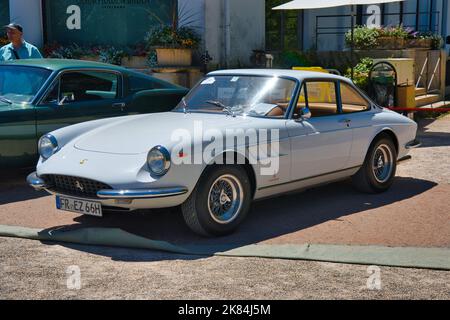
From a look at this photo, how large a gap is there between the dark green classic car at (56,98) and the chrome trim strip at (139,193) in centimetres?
260

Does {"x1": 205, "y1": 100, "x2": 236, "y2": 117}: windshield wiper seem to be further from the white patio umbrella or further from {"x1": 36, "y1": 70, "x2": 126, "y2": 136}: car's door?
the white patio umbrella

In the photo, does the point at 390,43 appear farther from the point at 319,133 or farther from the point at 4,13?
the point at 319,133

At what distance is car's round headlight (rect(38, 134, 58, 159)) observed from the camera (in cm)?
638

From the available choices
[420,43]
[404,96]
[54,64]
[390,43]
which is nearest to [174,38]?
[404,96]

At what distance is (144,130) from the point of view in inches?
245

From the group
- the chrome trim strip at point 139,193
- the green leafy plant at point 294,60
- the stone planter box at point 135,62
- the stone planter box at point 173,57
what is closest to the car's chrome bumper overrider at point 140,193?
the chrome trim strip at point 139,193

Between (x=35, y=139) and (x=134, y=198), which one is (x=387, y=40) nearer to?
(x=35, y=139)

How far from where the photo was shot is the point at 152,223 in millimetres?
6438

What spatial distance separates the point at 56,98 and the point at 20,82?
0.51 m

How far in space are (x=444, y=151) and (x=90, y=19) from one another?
8.97m

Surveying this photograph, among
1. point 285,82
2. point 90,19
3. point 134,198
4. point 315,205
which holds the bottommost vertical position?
point 315,205

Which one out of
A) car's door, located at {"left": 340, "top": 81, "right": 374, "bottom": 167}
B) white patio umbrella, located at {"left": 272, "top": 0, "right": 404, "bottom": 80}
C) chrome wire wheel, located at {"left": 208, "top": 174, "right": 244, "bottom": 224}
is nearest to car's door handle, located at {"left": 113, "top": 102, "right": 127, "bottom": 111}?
car's door, located at {"left": 340, "top": 81, "right": 374, "bottom": 167}

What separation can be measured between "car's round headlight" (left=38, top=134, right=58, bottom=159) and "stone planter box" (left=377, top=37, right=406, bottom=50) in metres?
10.5
